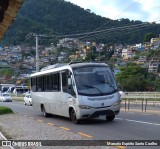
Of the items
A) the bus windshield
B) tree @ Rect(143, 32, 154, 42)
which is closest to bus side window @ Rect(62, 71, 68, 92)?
the bus windshield

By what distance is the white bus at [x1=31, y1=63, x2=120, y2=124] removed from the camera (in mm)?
17062

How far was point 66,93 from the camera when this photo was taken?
736 inches

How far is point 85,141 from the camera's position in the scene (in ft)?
36.7

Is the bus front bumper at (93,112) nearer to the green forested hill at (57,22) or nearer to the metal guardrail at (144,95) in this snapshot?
the metal guardrail at (144,95)

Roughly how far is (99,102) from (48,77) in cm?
596

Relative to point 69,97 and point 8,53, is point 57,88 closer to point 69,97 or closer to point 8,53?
point 69,97

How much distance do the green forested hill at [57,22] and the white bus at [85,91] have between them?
1169 inches

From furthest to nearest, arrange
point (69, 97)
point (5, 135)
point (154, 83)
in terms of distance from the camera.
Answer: point (154, 83)
point (69, 97)
point (5, 135)

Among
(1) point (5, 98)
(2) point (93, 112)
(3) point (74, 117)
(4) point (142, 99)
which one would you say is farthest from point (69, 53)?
(2) point (93, 112)

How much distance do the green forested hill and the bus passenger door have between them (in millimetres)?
29989

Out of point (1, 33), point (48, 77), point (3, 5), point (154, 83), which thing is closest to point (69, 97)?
point (48, 77)

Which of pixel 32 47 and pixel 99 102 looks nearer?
pixel 99 102

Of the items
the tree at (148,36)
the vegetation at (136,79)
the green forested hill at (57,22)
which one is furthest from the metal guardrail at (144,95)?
the tree at (148,36)

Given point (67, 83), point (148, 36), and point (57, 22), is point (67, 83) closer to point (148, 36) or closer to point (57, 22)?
point (148, 36)
